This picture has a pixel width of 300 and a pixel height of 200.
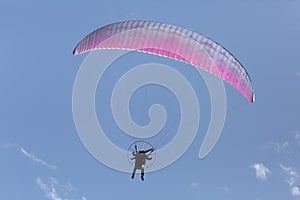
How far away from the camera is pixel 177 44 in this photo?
66.6m

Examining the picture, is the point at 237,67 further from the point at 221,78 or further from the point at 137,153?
the point at 137,153

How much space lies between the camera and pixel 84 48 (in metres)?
67.1

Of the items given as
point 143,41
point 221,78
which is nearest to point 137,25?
point 143,41

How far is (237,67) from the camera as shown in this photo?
66750mm

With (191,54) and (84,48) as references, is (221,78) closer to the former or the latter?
(191,54)

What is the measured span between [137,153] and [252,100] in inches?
262

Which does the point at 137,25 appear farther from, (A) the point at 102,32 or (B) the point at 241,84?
(B) the point at 241,84

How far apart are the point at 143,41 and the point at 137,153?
591cm

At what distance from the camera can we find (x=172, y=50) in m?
66.9

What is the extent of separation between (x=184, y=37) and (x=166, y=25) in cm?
112

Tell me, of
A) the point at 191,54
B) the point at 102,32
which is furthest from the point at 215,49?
the point at 102,32

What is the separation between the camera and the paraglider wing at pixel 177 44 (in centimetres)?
6650

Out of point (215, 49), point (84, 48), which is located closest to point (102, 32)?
point (84, 48)

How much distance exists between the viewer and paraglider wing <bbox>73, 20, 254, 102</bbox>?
6650 centimetres
